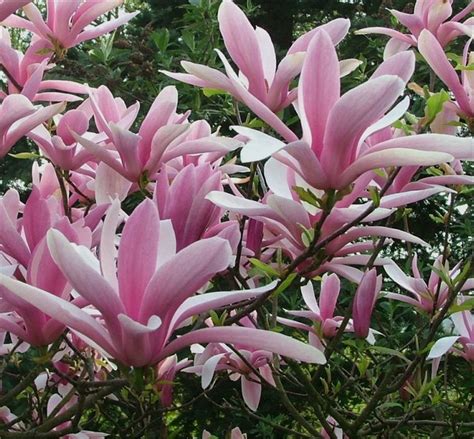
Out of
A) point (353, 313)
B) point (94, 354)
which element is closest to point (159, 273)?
point (353, 313)

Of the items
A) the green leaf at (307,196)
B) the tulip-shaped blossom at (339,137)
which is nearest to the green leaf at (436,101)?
the tulip-shaped blossom at (339,137)

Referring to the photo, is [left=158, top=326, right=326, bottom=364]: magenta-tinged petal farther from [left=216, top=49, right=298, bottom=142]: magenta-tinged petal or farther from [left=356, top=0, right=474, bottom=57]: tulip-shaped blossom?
[left=356, top=0, right=474, bottom=57]: tulip-shaped blossom

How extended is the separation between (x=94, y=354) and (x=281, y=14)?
4727 millimetres

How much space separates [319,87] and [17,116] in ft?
1.50

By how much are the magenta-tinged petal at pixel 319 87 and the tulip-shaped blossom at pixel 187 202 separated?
193 mm

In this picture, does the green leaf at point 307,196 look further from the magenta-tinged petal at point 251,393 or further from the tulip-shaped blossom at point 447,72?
the magenta-tinged petal at point 251,393

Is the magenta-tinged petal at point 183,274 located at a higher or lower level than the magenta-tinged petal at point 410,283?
higher

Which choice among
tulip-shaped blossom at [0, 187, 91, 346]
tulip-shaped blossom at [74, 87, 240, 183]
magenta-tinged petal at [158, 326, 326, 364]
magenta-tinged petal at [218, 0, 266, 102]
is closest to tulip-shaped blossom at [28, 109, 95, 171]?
tulip-shaped blossom at [74, 87, 240, 183]

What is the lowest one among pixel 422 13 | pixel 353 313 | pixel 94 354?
pixel 94 354

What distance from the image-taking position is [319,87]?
838mm

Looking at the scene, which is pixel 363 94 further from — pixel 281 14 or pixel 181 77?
pixel 281 14

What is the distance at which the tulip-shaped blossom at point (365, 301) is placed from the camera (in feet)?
4.31

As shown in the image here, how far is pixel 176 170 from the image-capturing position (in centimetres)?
122

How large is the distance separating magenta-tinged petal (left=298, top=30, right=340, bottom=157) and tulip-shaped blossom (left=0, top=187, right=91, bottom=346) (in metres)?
0.36
